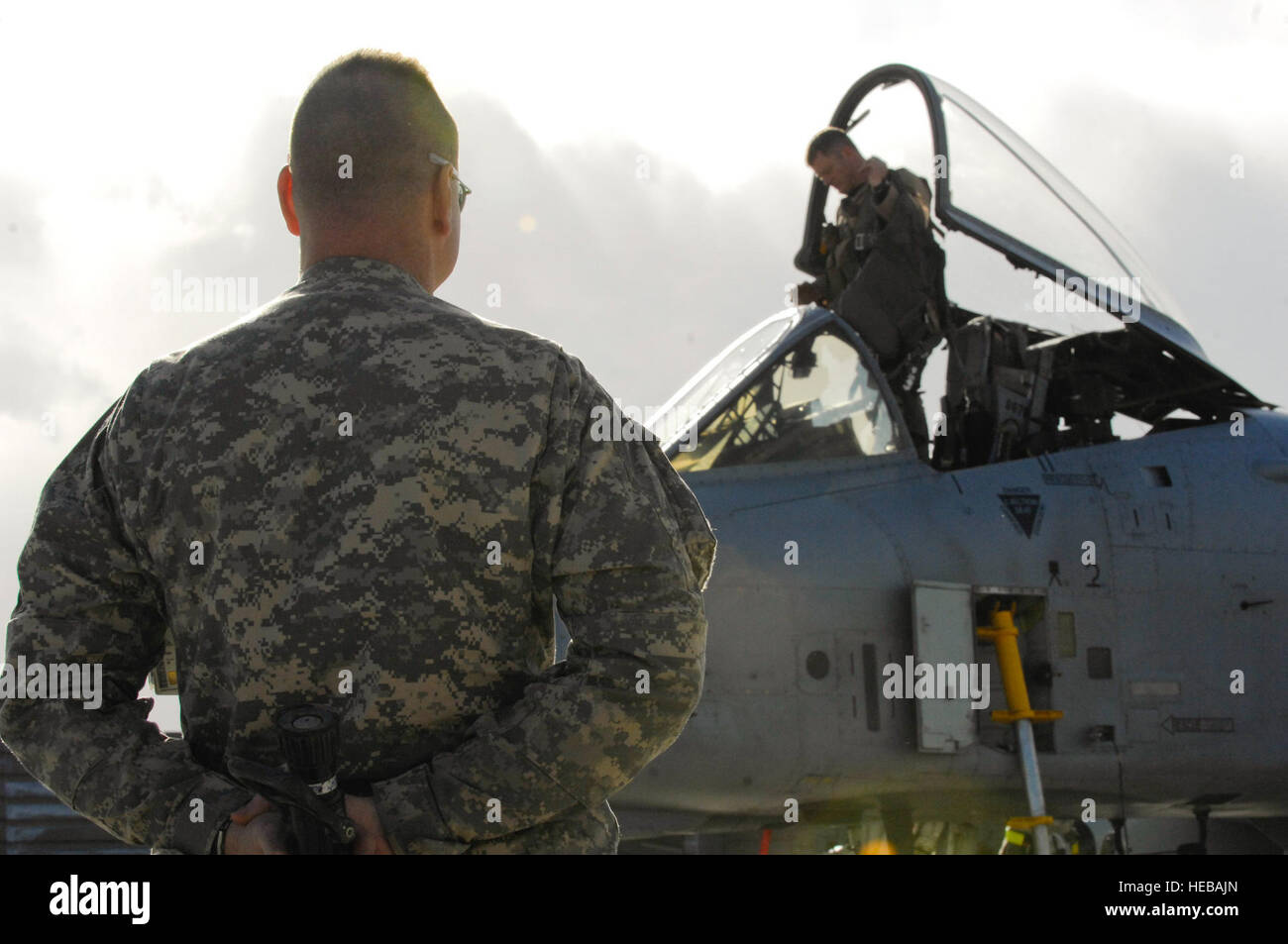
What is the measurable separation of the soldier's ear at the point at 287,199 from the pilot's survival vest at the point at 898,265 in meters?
5.59

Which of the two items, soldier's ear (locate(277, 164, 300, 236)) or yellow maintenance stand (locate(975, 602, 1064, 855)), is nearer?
soldier's ear (locate(277, 164, 300, 236))

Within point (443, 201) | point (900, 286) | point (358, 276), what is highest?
point (900, 286)

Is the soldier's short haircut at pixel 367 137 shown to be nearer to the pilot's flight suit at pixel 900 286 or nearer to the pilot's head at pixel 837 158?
the pilot's flight suit at pixel 900 286

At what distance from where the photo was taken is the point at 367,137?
87.2 inches

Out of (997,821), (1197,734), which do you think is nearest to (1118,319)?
(1197,734)

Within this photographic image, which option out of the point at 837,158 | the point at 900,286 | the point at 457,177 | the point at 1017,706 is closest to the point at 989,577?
the point at 1017,706

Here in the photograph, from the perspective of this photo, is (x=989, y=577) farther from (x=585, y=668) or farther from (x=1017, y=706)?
(x=585, y=668)

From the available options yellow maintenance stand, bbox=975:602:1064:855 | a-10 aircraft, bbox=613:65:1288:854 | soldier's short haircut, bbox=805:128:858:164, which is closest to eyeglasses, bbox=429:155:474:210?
a-10 aircraft, bbox=613:65:1288:854

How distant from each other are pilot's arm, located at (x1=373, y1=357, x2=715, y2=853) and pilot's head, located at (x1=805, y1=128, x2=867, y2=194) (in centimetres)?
627

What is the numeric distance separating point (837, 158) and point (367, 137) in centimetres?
619

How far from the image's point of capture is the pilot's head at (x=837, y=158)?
802 centimetres

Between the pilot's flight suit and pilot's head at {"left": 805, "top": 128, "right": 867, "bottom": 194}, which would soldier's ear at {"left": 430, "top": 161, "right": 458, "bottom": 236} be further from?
pilot's head at {"left": 805, "top": 128, "right": 867, "bottom": 194}

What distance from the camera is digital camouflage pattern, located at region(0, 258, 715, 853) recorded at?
198cm
